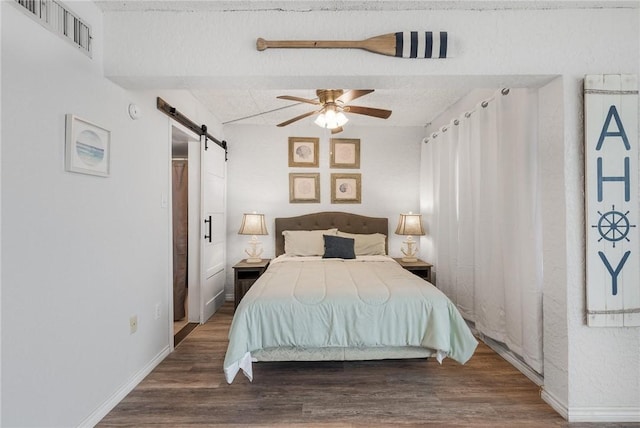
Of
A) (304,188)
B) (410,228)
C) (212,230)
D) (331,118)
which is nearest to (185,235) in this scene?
(212,230)

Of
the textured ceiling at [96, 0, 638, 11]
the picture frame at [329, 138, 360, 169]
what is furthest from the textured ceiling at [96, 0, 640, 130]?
the picture frame at [329, 138, 360, 169]

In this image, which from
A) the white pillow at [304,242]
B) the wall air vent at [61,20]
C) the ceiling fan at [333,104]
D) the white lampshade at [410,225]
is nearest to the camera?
the wall air vent at [61,20]

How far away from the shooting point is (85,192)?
1811 millimetres

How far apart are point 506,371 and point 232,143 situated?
405cm

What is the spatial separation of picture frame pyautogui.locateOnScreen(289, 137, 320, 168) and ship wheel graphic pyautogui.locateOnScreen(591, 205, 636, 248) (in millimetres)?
3231

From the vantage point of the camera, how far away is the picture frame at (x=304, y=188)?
448 centimetres

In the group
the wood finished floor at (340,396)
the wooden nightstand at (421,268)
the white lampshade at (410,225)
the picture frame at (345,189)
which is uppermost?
the picture frame at (345,189)

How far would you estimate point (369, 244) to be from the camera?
416cm

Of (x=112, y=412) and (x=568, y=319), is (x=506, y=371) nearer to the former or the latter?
(x=568, y=319)

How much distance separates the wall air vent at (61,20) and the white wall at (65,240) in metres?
0.04

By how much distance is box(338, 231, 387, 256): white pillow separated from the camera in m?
4.14

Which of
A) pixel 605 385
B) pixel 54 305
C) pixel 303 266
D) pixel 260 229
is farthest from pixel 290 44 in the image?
pixel 605 385

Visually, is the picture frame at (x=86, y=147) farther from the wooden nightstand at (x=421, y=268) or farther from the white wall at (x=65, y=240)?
the wooden nightstand at (x=421, y=268)

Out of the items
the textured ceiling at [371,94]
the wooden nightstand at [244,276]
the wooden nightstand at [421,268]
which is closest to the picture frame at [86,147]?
the textured ceiling at [371,94]
